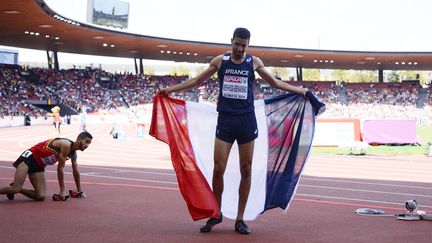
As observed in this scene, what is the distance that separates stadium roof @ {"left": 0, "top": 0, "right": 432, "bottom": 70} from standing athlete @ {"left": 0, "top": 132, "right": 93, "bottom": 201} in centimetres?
2673

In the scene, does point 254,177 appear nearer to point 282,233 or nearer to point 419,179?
point 282,233

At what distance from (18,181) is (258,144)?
150 inches

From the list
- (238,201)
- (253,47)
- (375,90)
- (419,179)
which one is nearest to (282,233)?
(238,201)

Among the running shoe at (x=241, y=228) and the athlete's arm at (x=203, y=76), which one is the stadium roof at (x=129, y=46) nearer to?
the athlete's arm at (x=203, y=76)

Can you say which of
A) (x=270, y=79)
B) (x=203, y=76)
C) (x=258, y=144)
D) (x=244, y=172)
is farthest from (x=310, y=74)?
(x=244, y=172)

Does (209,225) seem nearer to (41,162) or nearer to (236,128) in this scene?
(236,128)

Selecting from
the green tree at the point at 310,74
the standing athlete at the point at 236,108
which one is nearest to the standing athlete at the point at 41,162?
the standing athlete at the point at 236,108

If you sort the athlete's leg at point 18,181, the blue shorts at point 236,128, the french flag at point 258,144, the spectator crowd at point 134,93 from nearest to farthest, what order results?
1. the blue shorts at point 236,128
2. the french flag at point 258,144
3. the athlete's leg at point 18,181
4. the spectator crowd at point 134,93

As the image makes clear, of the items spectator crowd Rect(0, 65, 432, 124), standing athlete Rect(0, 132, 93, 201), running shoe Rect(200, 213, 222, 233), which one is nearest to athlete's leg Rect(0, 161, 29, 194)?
standing athlete Rect(0, 132, 93, 201)

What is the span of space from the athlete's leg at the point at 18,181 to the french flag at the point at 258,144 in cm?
298

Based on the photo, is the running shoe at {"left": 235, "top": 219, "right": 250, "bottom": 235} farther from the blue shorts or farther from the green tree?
the green tree

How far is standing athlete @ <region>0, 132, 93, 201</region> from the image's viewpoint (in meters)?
8.84

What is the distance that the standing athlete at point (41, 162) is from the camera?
29.0 feet

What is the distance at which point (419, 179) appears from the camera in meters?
15.1
